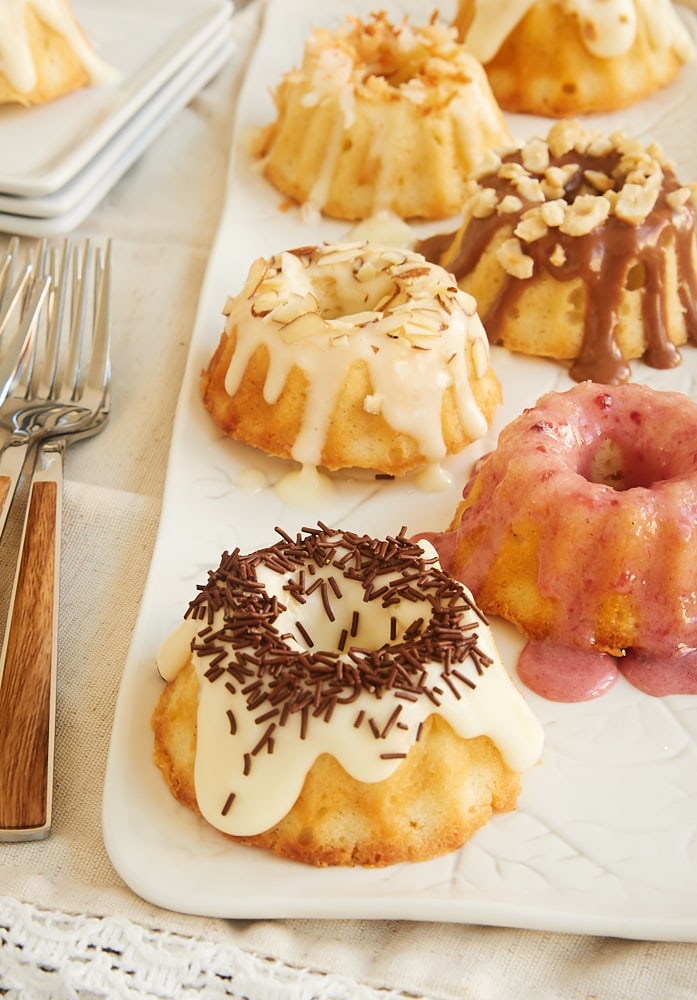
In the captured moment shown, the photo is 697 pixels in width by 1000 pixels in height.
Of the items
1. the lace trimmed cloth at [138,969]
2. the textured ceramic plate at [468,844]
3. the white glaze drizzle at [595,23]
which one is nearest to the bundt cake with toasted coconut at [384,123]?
the white glaze drizzle at [595,23]

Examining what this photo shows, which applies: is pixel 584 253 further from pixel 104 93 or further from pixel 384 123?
pixel 104 93

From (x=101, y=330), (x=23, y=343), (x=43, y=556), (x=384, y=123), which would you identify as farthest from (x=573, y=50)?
(x=43, y=556)

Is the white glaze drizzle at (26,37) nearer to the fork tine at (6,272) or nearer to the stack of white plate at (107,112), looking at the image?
the stack of white plate at (107,112)

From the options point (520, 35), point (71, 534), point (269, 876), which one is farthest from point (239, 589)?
point (520, 35)

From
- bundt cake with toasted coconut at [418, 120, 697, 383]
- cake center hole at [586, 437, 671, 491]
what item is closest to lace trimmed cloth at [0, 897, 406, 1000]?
cake center hole at [586, 437, 671, 491]

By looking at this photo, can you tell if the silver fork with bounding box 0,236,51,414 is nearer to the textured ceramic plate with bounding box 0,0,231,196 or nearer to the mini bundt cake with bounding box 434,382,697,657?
the textured ceramic plate with bounding box 0,0,231,196

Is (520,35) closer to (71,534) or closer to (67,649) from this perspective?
(71,534)
